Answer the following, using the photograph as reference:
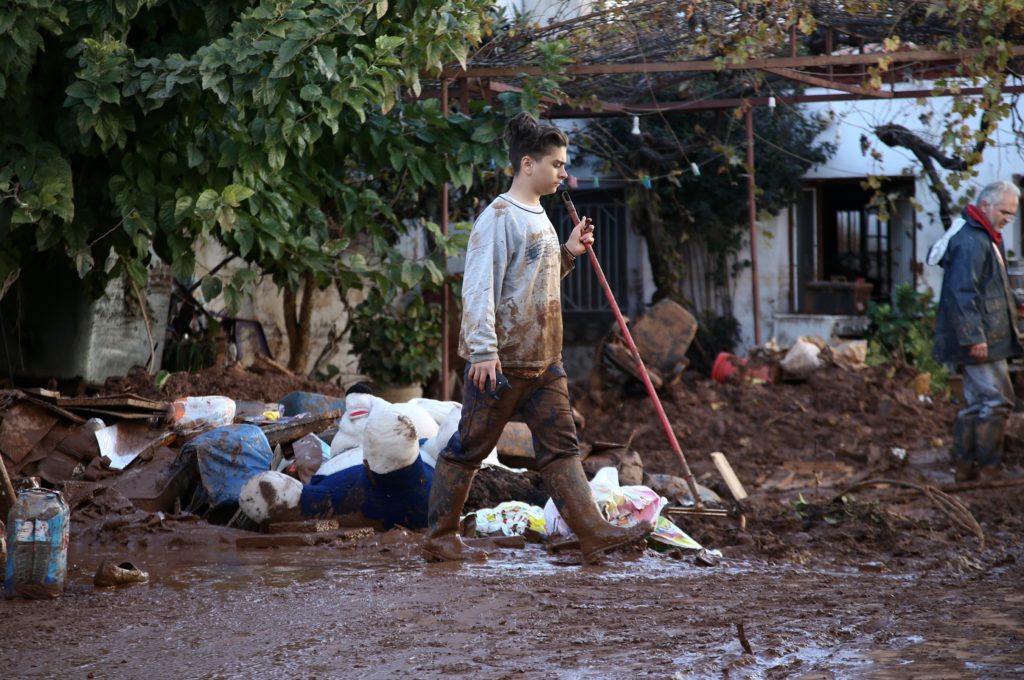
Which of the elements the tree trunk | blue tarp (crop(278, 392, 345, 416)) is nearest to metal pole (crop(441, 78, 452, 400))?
blue tarp (crop(278, 392, 345, 416))

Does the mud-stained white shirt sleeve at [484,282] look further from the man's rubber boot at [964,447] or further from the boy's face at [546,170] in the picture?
the man's rubber boot at [964,447]

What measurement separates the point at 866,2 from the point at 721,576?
5.85 m

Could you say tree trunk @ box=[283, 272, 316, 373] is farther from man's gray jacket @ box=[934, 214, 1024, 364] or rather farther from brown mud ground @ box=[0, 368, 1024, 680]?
man's gray jacket @ box=[934, 214, 1024, 364]

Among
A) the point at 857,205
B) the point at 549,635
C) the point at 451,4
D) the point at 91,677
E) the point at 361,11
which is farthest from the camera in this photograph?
the point at 857,205

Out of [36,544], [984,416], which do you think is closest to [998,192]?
[984,416]

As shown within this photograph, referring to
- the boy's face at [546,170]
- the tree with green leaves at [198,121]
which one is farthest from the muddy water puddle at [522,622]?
the tree with green leaves at [198,121]

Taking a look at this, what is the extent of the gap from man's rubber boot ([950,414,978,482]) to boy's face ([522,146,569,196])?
438 centimetres

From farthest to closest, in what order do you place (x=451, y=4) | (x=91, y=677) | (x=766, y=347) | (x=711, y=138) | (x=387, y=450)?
(x=711, y=138), (x=766, y=347), (x=451, y=4), (x=387, y=450), (x=91, y=677)

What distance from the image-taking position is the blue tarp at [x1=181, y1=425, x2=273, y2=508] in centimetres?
679

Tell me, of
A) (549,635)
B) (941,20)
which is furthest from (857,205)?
(549,635)

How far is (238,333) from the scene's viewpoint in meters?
10.5

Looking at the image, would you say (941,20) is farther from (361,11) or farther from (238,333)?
(238,333)

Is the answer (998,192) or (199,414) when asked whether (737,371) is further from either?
(199,414)

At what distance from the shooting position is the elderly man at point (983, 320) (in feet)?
26.9
